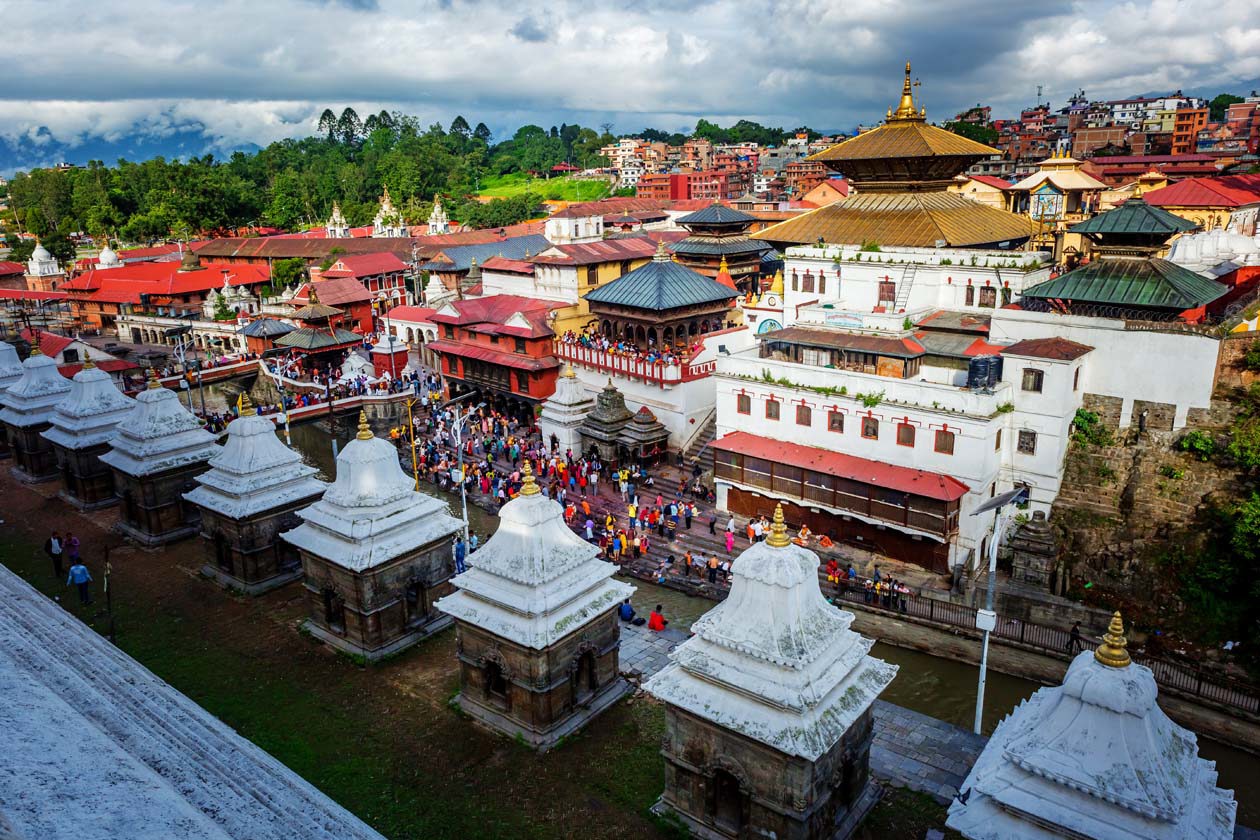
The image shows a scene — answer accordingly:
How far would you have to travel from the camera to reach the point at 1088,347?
26.9 m

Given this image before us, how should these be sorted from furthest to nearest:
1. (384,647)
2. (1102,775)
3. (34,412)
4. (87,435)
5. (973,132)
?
1. (973,132)
2. (34,412)
3. (87,435)
4. (384,647)
5. (1102,775)

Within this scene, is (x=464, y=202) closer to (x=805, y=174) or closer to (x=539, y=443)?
(x=805, y=174)

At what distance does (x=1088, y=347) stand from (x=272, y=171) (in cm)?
14547

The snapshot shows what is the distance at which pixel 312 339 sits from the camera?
51719 millimetres

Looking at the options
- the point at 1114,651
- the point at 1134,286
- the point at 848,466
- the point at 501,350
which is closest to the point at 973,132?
the point at 501,350

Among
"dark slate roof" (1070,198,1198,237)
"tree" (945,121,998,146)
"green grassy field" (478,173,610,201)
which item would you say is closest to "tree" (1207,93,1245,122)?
"tree" (945,121,998,146)

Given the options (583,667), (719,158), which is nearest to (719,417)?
(583,667)

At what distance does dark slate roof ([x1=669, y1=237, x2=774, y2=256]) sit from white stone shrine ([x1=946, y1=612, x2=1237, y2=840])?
41863 mm

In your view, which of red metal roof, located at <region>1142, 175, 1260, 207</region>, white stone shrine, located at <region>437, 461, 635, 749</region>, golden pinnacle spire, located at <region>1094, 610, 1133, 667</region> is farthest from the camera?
red metal roof, located at <region>1142, 175, 1260, 207</region>

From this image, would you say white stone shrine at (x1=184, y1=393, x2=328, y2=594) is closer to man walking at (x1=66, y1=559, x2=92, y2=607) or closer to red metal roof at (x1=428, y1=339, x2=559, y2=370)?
man walking at (x1=66, y1=559, x2=92, y2=607)

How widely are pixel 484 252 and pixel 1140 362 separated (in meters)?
52.7

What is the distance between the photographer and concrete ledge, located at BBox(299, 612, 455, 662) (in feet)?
68.3

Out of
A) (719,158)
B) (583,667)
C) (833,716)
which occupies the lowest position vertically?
(583,667)

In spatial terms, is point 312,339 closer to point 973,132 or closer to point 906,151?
point 906,151
